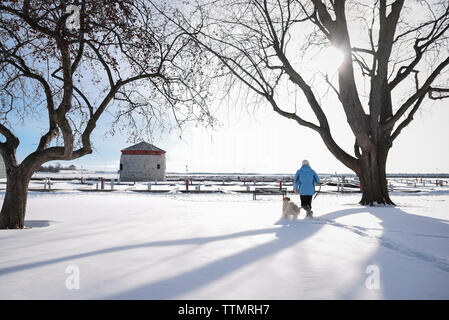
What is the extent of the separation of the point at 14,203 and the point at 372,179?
13.3 meters

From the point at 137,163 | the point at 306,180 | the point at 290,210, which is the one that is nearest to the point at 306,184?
the point at 306,180

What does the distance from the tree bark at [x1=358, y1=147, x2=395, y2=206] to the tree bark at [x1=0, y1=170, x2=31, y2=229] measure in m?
12.8

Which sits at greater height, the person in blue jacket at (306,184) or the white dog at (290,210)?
the person in blue jacket at (306,184)

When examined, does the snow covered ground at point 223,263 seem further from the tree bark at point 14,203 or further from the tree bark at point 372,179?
the tree bark at point 372,179

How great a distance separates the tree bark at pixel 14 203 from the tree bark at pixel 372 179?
12.8 meters

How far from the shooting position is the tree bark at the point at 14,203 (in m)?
5.94

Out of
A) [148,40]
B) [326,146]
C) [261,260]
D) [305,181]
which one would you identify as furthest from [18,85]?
[326,146]

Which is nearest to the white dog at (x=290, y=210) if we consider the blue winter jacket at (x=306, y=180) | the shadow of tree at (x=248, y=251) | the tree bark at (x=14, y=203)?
the shadow of tree at (x=248, y=251)

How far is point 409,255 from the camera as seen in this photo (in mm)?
3918

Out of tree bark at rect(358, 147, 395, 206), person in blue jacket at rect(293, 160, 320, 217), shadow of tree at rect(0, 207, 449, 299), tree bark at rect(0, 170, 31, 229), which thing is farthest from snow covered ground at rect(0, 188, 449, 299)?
tree bark at rect(358, 147, 395, 206)

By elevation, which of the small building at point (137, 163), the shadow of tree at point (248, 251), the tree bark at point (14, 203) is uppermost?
the small building at point (137, 163)

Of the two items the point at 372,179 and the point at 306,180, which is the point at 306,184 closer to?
the point at 306,180

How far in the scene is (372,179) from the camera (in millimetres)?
11344

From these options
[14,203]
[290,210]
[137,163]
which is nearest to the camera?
[14,203]
